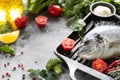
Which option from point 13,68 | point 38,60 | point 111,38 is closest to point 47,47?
point 38,60

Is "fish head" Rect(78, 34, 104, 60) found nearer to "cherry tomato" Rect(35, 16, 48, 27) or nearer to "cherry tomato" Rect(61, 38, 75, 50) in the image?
"cherry tomato" Rect(61, 38, 75, 50)

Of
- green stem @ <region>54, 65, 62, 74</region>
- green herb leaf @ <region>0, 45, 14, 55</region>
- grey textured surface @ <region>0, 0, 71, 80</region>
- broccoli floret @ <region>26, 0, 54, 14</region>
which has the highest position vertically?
broccoli floret @ <region>26, 0, 54, 14</region>

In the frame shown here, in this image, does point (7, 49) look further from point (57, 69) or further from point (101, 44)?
point (101, 44)

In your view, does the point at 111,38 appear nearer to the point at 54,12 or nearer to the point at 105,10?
the point at 105,10

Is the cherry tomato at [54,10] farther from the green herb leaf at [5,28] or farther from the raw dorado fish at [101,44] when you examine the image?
the raw dorado fish at [101,44]

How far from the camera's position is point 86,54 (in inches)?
74.2

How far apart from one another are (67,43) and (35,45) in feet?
0.75

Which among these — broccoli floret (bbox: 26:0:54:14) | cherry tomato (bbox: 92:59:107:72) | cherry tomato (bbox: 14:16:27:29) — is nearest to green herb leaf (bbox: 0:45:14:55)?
cherry tomato (bbox: 14:16:27:29)

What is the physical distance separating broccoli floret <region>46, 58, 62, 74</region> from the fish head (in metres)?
0.13

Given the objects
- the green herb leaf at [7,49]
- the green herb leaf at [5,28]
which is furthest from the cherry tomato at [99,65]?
the green herb leaf at [5,28]

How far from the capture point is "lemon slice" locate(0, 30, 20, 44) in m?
2.03

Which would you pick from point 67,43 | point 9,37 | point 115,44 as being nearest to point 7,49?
point 9,37

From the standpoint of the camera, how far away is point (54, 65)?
1922 mm

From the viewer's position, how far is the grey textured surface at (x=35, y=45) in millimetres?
1945
